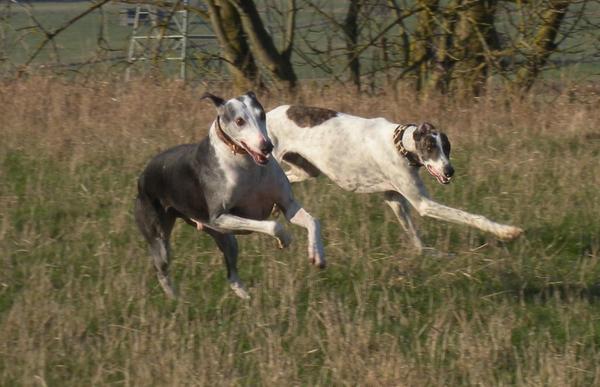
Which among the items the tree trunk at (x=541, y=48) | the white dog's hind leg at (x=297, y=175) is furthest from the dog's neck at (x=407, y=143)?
the tree trunk at (x=541, y=48)

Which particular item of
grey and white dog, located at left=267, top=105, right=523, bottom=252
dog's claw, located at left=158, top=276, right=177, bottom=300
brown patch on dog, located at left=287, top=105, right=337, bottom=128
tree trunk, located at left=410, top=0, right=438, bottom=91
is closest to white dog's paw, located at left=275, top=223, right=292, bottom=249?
dog's claw, located at left=158, top=276, right=177, bottom=300

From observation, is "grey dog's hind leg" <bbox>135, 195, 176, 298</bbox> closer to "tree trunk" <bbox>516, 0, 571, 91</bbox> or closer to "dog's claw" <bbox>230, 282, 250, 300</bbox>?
"dog's claw" <bbox>230, 282, 250, 300</bbox>

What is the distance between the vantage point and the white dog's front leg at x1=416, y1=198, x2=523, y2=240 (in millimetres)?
7070

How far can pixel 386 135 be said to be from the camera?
7895mm

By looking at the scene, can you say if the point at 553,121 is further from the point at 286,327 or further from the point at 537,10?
the point at 286,327

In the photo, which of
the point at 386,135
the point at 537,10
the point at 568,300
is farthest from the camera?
the point at 537,10

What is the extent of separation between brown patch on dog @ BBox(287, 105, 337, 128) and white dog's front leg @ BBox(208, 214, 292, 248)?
2.12 meters

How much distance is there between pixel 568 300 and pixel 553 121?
452 cm

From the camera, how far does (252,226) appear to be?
19.9ft

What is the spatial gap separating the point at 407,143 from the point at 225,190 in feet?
5.96

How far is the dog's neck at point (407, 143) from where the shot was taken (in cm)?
754

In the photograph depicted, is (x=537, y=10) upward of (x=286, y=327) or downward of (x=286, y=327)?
upward

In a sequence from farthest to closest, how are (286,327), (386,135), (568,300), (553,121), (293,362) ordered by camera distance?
(553,121)
(386,135)
(568,300)
(286,327)
(293,362)

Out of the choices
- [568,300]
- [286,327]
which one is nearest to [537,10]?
[568,300]
